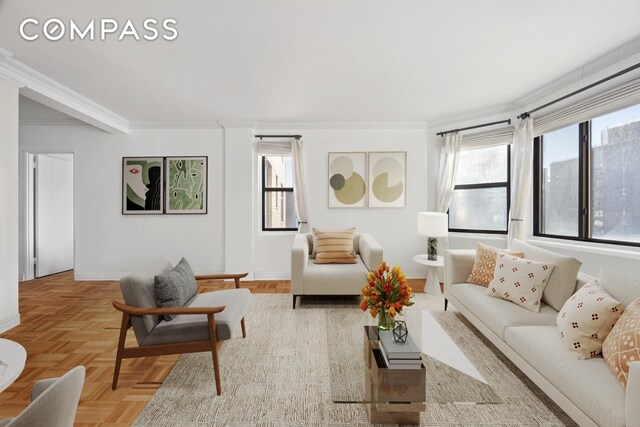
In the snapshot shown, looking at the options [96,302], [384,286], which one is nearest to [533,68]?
[384,286]

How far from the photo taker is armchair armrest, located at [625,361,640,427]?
46.0 inches

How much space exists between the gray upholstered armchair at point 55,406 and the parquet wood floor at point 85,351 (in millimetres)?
1142

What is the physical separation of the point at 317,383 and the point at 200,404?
76cm

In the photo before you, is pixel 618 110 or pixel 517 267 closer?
pixel 517 267

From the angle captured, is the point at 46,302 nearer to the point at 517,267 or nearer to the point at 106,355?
the point at 106,355

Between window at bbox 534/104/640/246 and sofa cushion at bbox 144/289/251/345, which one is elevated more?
window at bbox 534/104/640/246

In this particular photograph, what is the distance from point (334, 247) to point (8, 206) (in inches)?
134

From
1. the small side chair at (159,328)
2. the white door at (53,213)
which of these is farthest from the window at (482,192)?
the white door at (53,213)

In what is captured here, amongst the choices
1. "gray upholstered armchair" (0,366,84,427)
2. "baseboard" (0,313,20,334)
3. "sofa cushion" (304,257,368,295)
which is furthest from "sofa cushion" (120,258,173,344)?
"baseboard" (0,313,20,334)

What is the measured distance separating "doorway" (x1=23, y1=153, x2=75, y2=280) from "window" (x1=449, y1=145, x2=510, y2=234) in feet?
21.0

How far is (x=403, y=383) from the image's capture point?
1577mm

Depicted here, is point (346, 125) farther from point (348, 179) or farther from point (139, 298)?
point (139, 298)

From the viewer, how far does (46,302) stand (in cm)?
380

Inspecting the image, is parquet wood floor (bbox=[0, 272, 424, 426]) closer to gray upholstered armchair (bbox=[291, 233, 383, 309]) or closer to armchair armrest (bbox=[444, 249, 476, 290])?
gray upholstered armchair (bbox=[291, 233, 383, 309])
